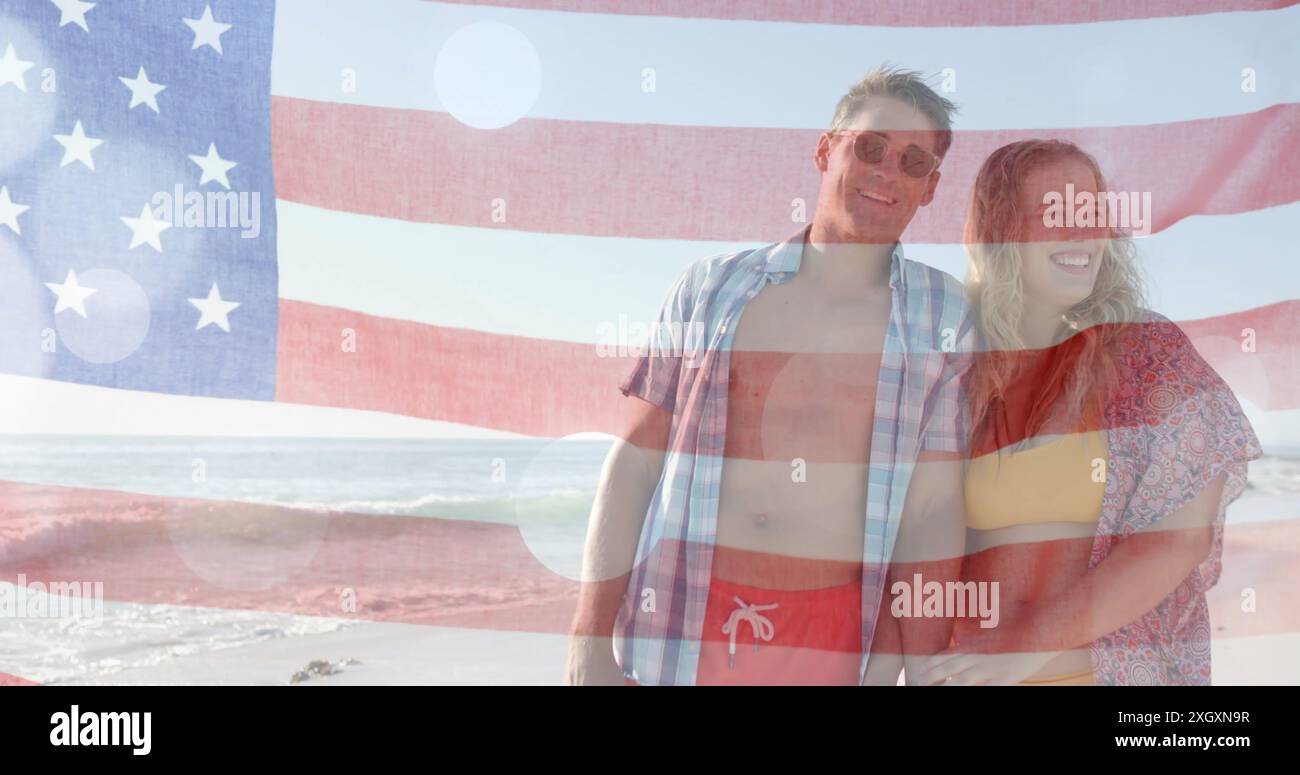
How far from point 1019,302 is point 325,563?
1.78m

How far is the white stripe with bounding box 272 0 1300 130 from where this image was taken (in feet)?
7.04

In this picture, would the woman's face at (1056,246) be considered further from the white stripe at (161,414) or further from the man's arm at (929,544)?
the white stripe at (161,414)

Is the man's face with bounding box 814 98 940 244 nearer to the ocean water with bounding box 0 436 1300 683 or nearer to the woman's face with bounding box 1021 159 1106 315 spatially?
the woman's face with bounding box 1021 159 1106 315

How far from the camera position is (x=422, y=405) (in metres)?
2.21

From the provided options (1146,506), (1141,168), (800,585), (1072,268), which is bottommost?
(800,585)

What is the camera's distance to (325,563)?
2.37 metres

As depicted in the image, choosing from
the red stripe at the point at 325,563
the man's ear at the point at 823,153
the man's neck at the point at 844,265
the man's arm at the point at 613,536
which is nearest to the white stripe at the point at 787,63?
the man's ear at the point at 823,153

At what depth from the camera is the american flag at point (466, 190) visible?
7.06ft

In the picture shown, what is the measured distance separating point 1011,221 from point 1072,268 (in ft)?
0.52

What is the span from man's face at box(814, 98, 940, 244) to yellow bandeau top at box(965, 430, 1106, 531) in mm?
532

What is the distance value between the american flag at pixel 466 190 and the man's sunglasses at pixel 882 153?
Answer: 0.24 metres

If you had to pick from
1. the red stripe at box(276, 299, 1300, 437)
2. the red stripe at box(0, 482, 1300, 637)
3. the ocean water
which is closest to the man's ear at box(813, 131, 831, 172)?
the red stripe at box(276, 299, 1300, 437)
